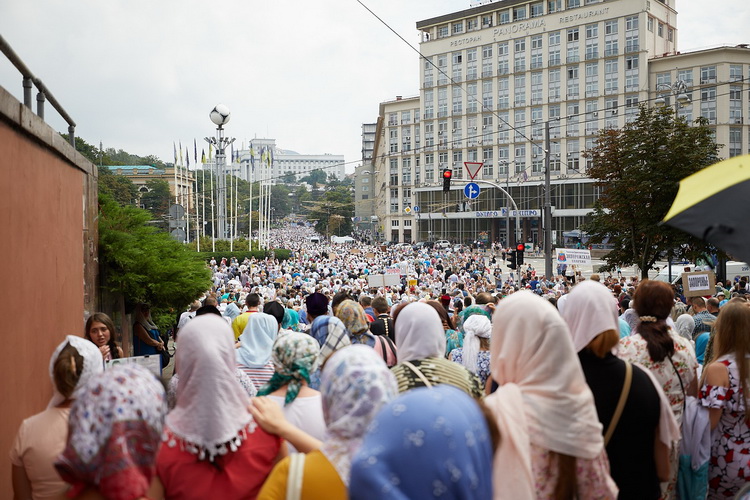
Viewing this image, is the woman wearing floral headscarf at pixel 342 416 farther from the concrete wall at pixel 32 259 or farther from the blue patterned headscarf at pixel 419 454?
the concrete wall at pixel 32 259

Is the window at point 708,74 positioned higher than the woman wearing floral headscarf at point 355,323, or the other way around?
the window at point 708,74

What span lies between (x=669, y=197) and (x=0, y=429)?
19.7 meters

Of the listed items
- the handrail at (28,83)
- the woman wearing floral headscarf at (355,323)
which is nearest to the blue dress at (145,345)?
the handrail at (28,83)

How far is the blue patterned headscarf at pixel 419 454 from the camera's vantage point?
1661 mm

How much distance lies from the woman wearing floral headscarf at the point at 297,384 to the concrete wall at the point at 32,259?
2.54m

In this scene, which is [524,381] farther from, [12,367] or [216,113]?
[216,113]

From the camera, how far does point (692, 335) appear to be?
8250mm

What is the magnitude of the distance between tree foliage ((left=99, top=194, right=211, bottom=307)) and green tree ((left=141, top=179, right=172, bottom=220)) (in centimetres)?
7035

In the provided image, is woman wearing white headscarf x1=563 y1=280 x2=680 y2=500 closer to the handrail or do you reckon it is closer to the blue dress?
the handrail

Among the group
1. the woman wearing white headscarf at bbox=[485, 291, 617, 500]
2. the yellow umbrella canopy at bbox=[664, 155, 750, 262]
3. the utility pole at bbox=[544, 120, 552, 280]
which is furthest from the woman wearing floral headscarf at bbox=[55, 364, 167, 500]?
the utility pole at bbox=[544, 120, 552, 280]

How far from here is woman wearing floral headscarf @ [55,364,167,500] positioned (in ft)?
7.02

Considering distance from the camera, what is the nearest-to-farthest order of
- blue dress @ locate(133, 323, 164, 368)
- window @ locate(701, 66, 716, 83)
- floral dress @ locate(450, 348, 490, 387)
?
floral dress @ locate(450, 348, 490, 387), blue dress @ locate(133, 323, 164, 368), window @ locate(701, 66, 716, 83)

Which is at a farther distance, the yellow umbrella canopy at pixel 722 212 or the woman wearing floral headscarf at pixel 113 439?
the yellow umbrella canopy at pixel 722 212

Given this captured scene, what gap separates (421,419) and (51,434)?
216cm
